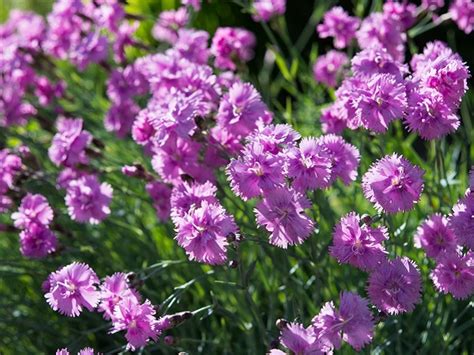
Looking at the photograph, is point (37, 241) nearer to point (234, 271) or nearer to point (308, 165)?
point (234, 271)

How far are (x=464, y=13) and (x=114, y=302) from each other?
47.9 inches

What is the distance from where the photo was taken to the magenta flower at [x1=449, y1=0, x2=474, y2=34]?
2119mm

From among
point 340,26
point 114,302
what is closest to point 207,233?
point 114,302

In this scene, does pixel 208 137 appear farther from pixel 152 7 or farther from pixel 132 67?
pixel 152 7

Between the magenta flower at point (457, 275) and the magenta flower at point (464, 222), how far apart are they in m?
0.07

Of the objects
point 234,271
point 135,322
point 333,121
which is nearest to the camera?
point 135,322

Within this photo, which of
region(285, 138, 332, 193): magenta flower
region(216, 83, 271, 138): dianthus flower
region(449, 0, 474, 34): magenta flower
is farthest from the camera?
region(449, 0, 474, 34): magenta flower

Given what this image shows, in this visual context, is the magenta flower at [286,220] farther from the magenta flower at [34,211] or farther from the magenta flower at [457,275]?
the magenta flower at [34,211]

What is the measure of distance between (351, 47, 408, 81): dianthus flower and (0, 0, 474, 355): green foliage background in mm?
150

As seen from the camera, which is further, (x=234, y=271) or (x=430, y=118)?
(x=234, y=271)

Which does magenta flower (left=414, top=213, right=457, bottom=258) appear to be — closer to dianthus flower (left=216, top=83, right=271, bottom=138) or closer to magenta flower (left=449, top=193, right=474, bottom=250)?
magenta flower (left=449, top=193, right=474, bottom=250)

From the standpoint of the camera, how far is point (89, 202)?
1.85 metres

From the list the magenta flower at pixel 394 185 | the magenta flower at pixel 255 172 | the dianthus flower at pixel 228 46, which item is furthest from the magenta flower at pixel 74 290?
the dianthus flower at pixel 228 46

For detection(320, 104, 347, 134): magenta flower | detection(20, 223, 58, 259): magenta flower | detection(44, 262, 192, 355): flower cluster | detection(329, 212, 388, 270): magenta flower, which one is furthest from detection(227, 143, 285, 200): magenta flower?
detection(20, 223, 58, 259): magenta flower
